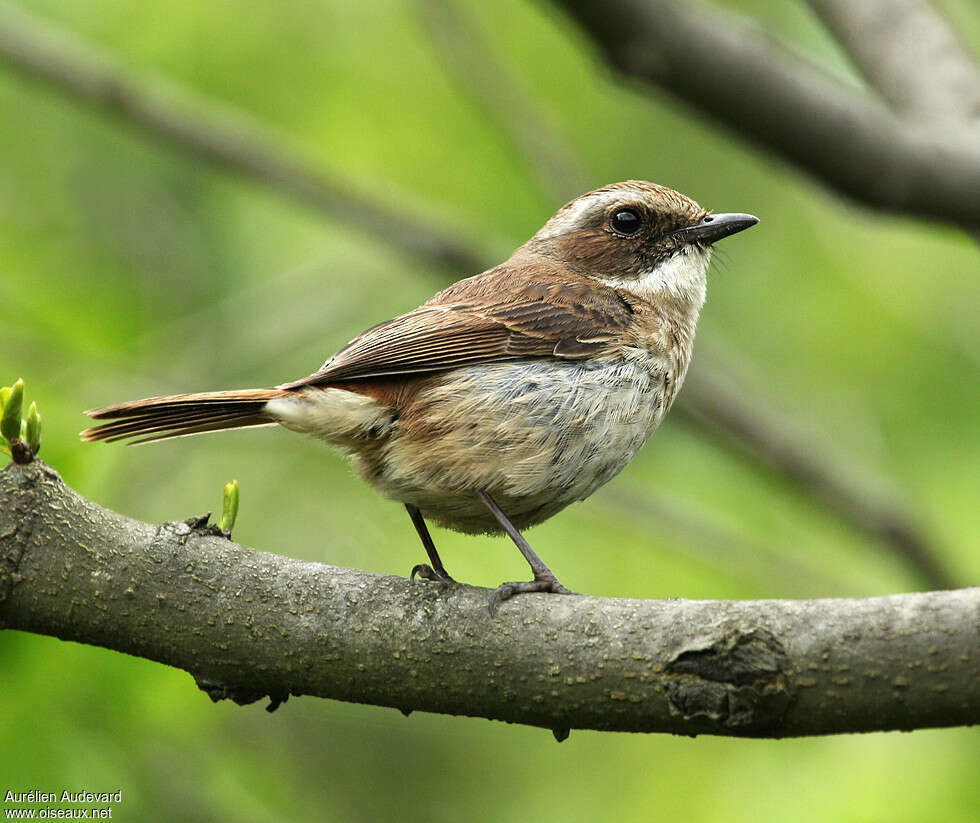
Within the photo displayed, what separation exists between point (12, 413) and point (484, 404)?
192cm

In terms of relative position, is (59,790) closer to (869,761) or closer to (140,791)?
(140,791)

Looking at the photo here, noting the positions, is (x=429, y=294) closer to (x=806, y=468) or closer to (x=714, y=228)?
(x=806, y=468)

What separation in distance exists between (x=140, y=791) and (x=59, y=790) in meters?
0.59

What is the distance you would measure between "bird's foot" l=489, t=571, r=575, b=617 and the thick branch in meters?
0.05

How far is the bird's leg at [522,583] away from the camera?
353 centimetres

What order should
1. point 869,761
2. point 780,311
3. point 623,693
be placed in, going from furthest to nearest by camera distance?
point 780,311, point 869,761, point 623,693

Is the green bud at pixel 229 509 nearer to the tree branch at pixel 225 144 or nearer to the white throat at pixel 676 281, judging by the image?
the white throat at pixel 676 281

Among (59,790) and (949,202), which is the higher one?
(949,202)

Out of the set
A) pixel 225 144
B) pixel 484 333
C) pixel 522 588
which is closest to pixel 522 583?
pixel 522 588

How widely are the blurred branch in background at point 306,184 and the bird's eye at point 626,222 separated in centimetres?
111

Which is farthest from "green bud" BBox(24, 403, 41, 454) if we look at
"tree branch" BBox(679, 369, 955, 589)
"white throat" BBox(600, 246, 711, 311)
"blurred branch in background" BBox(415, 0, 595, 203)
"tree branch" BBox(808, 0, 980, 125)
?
"tree branch" BBox(679, 369, 955, 589)

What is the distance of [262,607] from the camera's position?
136 inches

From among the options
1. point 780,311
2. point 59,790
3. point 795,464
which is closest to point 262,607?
point 59,790

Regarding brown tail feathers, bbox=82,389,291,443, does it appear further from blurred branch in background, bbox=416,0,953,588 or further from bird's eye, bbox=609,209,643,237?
blurred branch in background, bbox=416,0,953,588
